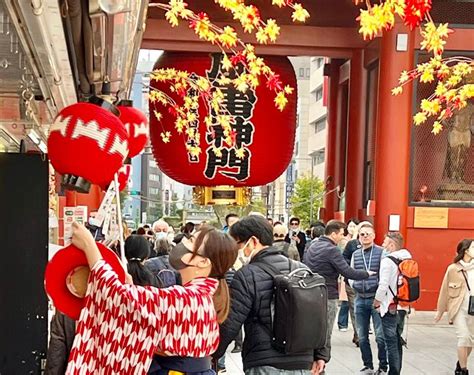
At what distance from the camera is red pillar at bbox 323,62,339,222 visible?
18859mm

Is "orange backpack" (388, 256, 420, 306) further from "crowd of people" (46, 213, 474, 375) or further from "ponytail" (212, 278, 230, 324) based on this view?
"ponytail" (212, 278, 230, 324)

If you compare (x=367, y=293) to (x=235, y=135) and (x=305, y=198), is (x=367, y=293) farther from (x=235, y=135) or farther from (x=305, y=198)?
(x=305, y=198)

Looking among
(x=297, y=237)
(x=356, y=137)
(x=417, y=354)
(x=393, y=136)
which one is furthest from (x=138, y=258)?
(x=356, y=137)

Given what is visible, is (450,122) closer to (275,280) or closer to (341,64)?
(341,64)

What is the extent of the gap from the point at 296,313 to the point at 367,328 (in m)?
3.87

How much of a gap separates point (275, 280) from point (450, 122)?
977 cm

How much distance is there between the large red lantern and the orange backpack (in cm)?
760

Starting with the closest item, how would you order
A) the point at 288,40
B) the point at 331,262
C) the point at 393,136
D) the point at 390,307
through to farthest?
1. the point at 331,262
2. the point at 390,307
3. the point at 393,136
4. the point at 288,40

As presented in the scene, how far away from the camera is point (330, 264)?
7184 millimetres

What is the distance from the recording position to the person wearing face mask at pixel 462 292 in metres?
7.36

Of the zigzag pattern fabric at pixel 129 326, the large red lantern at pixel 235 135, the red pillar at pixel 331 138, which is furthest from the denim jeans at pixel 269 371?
the red pillar at pixel 331 138

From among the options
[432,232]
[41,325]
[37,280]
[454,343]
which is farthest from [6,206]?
[432,232]

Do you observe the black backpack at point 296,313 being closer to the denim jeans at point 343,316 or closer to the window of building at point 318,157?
the denim jeans at point 343,316

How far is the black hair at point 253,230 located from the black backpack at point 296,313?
182 mm
